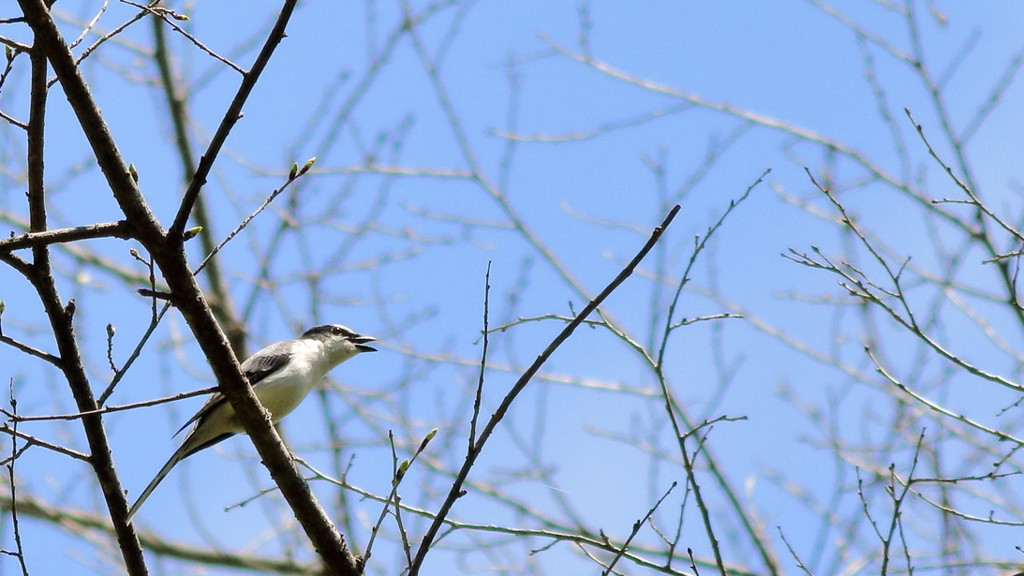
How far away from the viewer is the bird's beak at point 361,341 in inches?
280

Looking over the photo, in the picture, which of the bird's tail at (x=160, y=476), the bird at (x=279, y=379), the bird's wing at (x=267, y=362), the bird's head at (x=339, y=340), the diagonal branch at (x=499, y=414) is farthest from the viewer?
the bird's head at (x=339, y=340)

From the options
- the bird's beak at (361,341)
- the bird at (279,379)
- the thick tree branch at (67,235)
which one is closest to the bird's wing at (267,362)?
the bird at (279,379)

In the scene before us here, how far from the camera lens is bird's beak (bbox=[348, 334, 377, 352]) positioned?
712cm

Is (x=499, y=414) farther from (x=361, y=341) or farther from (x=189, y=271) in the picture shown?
(x=361, y=341)

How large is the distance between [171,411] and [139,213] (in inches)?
227

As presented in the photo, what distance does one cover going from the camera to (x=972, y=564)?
13.5 ft

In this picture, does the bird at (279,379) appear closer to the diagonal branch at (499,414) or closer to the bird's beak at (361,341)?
the bird's beak at (361,341)

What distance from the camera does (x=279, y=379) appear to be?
19.9 ft

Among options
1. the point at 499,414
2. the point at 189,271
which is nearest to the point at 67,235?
the point at 189,271

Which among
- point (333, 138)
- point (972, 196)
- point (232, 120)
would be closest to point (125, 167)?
point (232, 120)

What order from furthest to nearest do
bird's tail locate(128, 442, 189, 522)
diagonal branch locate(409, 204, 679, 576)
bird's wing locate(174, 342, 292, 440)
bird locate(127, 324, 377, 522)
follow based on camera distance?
bird's wing locate(174, 342, 292, 440) < bird locate(127, 324, 377, 522) < bird's tail locate(128, 442, 189, 522) < diagonal branch locate(409, 204, 679, 576)

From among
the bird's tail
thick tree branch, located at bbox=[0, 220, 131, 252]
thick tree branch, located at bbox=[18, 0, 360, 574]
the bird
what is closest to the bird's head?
the bird

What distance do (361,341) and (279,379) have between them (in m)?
1.29

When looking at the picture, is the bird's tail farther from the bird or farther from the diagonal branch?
the diagonal branch
